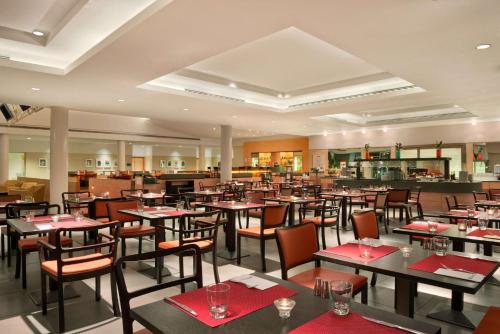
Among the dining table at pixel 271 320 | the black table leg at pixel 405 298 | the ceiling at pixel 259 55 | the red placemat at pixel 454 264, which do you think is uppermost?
the ceiling at pixel 259 55

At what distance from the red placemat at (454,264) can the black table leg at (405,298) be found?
28cm

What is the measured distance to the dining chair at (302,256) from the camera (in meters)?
2.61

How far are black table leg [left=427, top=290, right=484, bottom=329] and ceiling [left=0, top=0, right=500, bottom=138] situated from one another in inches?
112

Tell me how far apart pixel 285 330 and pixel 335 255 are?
115 cm

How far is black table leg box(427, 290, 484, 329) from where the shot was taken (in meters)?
2.92

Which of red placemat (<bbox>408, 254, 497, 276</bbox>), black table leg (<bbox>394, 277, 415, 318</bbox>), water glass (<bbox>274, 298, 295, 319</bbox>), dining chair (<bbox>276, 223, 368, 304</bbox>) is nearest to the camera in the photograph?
water glass (<bbox>274, 298, 295, 319</bbox>)

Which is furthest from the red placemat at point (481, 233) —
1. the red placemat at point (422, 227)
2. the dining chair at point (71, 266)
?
A: the dining chair at point (71, 266)

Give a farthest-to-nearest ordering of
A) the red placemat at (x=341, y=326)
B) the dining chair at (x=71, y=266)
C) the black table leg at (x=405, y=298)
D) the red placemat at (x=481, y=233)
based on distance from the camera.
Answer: the red placemat at (x=481, y=233)
the dining chair at (x=71, y=266)
the black table leg at (x=405, y=298)
the red placemat at (x=341, y=326)

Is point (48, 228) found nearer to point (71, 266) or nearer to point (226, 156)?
point (71, 266)

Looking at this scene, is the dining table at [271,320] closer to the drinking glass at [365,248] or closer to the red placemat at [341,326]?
the red placemat at [341,326]

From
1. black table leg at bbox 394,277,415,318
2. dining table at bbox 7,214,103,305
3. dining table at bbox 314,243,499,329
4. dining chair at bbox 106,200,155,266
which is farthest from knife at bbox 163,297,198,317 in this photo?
dining chair at bbox 106,200,155,266

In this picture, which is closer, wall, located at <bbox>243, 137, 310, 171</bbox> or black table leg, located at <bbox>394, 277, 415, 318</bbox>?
black table leg, located at <bbox>394, 277, 415, 318</bbox>

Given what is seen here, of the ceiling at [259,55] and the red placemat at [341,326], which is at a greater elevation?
the ceiling at [259,55]

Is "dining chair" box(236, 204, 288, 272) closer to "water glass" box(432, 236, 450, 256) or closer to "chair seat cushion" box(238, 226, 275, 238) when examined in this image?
"chair seat cushion" box(238, 226, 275, 238)
